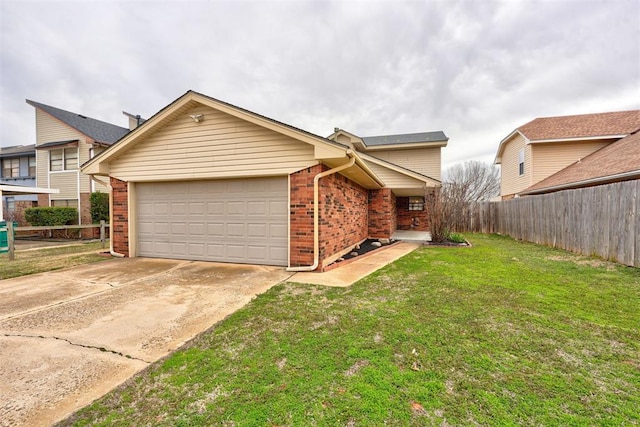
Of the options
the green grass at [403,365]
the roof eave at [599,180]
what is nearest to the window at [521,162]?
the roof eave at [599,180]

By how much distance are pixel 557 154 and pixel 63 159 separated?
95.2 ft

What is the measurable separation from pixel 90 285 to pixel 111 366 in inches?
140

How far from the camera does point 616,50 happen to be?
12.1 m

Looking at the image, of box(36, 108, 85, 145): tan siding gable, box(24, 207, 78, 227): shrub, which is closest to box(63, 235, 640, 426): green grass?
box(24, 207, 78, 227): shrub

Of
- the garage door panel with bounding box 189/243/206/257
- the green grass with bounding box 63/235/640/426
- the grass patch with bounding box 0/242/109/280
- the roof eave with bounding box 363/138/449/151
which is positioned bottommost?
the green grass with bounding box 63/235/640/426

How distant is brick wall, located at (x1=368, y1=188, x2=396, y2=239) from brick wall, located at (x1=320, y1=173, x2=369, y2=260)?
5.39 ft

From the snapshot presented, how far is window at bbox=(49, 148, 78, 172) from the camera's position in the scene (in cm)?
1639

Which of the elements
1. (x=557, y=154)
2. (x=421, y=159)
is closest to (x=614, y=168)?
(x=557, y=154)

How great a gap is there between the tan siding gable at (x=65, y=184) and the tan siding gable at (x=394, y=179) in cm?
1731

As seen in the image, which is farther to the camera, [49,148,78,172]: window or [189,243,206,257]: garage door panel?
[49,148,78,172]: window

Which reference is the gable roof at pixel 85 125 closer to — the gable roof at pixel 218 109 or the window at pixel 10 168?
the window at pixel 10 168

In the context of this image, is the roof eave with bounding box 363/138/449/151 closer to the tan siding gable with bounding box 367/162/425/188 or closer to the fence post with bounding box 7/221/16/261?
the tan siding gable with bounding box 367/162/425/188

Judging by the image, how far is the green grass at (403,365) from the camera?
76.7 inches

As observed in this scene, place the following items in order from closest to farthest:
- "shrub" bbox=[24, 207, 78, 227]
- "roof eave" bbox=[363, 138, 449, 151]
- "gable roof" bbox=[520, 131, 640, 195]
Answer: "gable roof" bbox=[520, 131, 640, 195] → "shrub" bbox=[24, 207, 78, 227] → "roof eave" bbox=[363, 138, 449, 151]
